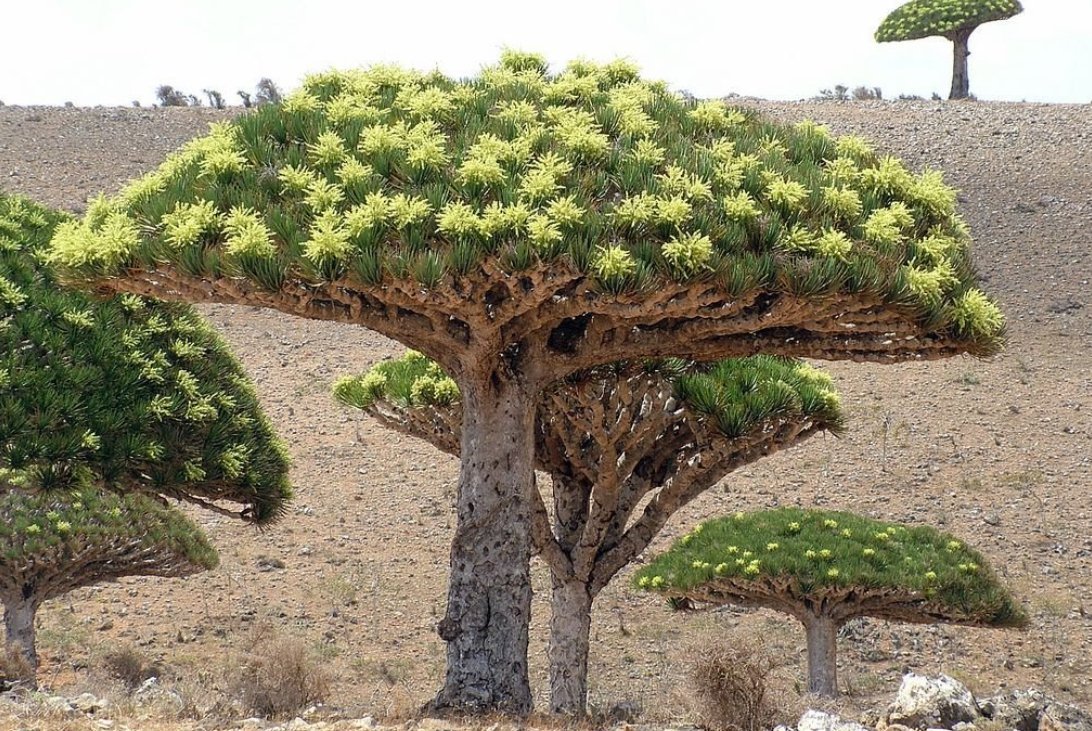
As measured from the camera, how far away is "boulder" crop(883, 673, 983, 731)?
738 centimetres

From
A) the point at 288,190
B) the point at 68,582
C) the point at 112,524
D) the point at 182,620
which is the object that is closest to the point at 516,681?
the point at 288,190

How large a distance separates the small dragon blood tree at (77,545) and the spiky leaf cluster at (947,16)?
119 ft

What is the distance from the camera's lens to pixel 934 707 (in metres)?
7.41

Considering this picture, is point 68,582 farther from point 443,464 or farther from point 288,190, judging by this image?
point 288,190

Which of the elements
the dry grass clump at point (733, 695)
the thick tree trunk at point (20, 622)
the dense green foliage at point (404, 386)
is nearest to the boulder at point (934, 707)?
the dry grass clump at point (733, 695)

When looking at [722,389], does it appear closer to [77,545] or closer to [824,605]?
[824,605]

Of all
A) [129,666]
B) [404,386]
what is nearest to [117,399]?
[404,386]

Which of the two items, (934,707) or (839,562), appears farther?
(839,562)

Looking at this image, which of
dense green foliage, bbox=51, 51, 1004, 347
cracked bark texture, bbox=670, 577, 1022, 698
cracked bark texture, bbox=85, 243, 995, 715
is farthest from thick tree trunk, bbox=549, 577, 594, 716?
dense green foliage, bbox=51, 51, 1004, 347

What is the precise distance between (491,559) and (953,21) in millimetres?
42121

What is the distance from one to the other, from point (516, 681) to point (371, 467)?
55.4 ft

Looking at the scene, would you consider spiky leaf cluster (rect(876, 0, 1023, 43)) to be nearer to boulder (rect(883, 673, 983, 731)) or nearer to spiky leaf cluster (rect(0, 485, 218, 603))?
spiky leaf cluster (rect(0, 485, 218, 603))

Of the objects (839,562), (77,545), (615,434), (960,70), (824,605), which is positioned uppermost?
(960,70)

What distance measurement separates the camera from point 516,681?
9.37m
